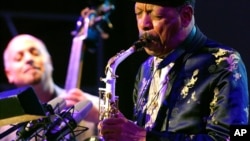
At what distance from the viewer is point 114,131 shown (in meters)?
1.88

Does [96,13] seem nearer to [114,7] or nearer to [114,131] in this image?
[114,7]

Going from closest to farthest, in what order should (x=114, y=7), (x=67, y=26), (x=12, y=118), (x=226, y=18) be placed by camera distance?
1. (x=12, y=118)
2. (x=226, y=18)
3. (x=114, y=7)
4. (x=67, y=26)

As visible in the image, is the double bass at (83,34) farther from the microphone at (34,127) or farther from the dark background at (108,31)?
the microphone at (34,127)

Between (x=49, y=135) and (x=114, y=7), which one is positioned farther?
(x=114, y=7)

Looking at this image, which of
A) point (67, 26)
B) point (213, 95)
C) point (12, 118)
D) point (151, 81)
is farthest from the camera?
point (67, 26)

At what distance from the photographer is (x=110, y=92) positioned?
7.35 ft

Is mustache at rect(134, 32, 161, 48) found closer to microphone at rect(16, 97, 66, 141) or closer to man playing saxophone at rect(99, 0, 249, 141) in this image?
man playing saxophone at rect(99, 0, 249, 141)

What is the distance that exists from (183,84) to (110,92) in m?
0.30

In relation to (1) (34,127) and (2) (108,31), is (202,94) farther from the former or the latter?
(2) (108,31)

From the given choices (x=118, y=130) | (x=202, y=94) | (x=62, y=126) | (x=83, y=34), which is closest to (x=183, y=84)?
(x=202, y=94)

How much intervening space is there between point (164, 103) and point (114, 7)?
1528mm

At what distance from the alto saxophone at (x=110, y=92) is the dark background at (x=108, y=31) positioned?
822 millimetres

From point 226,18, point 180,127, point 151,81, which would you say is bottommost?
point 180,127

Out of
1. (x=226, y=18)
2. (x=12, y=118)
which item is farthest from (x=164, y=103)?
(x=226, y=18)
